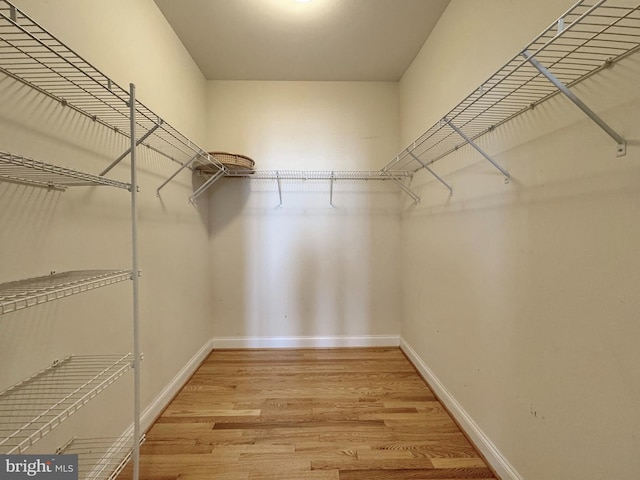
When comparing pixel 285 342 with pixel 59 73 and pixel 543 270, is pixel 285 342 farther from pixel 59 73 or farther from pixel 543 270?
pixel 59 73

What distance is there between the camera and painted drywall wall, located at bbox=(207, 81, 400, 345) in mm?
2621

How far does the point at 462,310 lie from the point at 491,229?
54 centimetres

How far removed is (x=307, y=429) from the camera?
1.63 meters

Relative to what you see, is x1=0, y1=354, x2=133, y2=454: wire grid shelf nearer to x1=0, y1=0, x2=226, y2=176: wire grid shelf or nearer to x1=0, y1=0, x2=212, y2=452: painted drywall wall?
x1=0, y1=0, x2=212, y2=452: painted drywall wall

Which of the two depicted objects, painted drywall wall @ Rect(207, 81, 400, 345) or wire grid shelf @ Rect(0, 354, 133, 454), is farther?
painted drywall wall @ Rect(207, 81, 400, 345)

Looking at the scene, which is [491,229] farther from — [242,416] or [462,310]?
[242,416]

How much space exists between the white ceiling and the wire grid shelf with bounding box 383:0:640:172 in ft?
2.96

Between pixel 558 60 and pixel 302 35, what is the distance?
173 centimetres

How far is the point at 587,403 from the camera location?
885 mm

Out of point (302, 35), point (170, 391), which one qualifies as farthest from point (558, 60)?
point (170, 391)

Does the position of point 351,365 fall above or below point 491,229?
below

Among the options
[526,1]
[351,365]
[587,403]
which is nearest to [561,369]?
[587,403]

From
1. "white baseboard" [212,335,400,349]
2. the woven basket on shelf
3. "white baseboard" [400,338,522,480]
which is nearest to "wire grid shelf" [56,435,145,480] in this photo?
"white baseboard" [212,335,400,349]

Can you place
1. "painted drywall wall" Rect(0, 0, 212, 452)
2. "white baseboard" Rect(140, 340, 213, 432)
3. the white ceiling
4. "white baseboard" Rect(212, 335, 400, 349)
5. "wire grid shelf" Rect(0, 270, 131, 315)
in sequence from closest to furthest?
"wire grid shelf" Rect(0, 270, 131, 315), "painted drywall wall" Rect(0, 0, 212, 452), "white baseboard" Rect(140, 340, 213, 432), the white ceiling, "white baseboard" Rect(212, 335, 400, 349)
